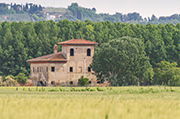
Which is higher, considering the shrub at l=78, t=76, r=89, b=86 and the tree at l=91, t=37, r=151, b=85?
the tree at l=91, t=37, r=151, b=85

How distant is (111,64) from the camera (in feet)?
295

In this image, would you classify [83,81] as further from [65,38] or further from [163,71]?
[65,38]

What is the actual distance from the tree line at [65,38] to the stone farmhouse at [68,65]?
264 inches

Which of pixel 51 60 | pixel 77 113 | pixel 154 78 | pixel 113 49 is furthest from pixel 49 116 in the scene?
pixel 154 78

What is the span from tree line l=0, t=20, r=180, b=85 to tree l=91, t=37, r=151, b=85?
540 inches

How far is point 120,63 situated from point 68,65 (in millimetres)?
12414

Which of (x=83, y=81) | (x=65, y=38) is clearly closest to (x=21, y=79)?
(x=83, y=81)

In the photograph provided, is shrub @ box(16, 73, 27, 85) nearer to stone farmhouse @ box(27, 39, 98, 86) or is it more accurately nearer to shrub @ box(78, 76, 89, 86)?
stone farmhouse @ box(27, 39, 98, 86)

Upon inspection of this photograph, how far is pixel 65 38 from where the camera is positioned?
11369cm

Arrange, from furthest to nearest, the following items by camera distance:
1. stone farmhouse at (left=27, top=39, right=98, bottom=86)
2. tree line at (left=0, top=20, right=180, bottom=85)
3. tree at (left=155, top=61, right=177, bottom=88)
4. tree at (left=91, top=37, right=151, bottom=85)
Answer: tree line at (left=0, top=20, right=180, bottom=85) → stone farmhouse at (left=27, top=39, right=98, bottom=86) → tree at (left=155, top=61, right=177, bottom=88) → tree at (left=91, top=37, right=151, bottom=85)

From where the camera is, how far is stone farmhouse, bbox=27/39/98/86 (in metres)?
95.9

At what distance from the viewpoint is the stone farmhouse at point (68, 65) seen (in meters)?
95.9

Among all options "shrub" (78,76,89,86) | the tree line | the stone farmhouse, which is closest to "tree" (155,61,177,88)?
the tree line

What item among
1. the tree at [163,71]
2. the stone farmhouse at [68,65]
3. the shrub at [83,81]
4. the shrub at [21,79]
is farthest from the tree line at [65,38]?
the shrub at [83,81]
